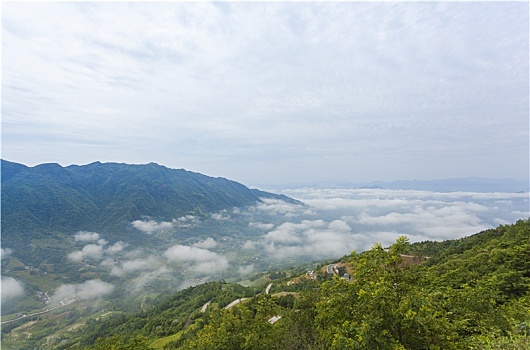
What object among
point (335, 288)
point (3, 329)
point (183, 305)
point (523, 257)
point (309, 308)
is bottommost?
point (3, 329)

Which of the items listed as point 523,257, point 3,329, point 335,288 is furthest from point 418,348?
point 3,329

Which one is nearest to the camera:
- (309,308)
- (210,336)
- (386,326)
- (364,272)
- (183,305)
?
(386,326)

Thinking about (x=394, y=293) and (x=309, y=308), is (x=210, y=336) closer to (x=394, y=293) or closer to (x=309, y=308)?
(x=309, y=308)

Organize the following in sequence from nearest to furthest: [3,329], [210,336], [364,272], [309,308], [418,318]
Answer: [418,318], [364,272], [210,336], [309,308], [3,329]

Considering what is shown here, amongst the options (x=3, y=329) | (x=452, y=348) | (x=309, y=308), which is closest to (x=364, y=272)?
(x=452, y=348)

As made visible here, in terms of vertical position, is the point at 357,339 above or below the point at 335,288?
below

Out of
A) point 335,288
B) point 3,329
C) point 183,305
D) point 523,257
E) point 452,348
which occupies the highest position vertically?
point 335,288

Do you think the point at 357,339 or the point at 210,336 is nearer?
the point at 357,339

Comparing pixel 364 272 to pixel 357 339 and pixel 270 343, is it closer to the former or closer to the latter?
pixel 357 339

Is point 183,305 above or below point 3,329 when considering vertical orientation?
above
